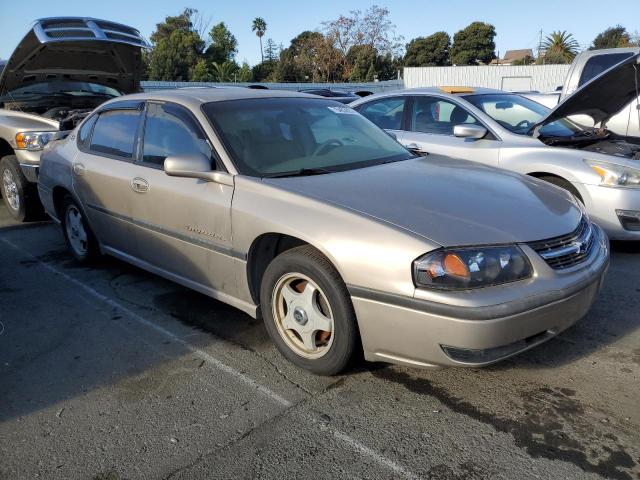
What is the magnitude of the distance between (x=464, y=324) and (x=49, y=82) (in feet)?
23.1

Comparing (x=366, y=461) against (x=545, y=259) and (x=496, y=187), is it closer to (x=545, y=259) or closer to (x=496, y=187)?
(x=545, y=259)

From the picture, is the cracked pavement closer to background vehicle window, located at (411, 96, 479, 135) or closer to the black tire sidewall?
background vehicle window, located at (411, 96, 479, 135)

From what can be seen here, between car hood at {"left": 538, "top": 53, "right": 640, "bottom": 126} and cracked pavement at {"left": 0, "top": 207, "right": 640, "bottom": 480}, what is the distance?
212 cm

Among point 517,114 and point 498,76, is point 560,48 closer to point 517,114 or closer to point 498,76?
point 498,76

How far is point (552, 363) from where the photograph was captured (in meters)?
3.20

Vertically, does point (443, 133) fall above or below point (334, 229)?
above

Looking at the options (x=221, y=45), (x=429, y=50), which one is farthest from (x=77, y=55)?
(x=429, y=50)

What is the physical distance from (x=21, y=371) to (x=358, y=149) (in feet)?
8.24

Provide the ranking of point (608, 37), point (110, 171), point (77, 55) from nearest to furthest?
point (110, 171)
point (77, 55)
point (608, 37)

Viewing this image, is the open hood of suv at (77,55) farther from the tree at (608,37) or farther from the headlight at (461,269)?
the tree at (608,37)

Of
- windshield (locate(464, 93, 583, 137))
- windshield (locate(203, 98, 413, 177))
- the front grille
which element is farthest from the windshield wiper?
windshield (locate(464, 93, 583, 137))

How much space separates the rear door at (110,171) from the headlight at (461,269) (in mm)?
2482

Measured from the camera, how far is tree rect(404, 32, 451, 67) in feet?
222

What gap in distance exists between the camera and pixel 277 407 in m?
2.86
